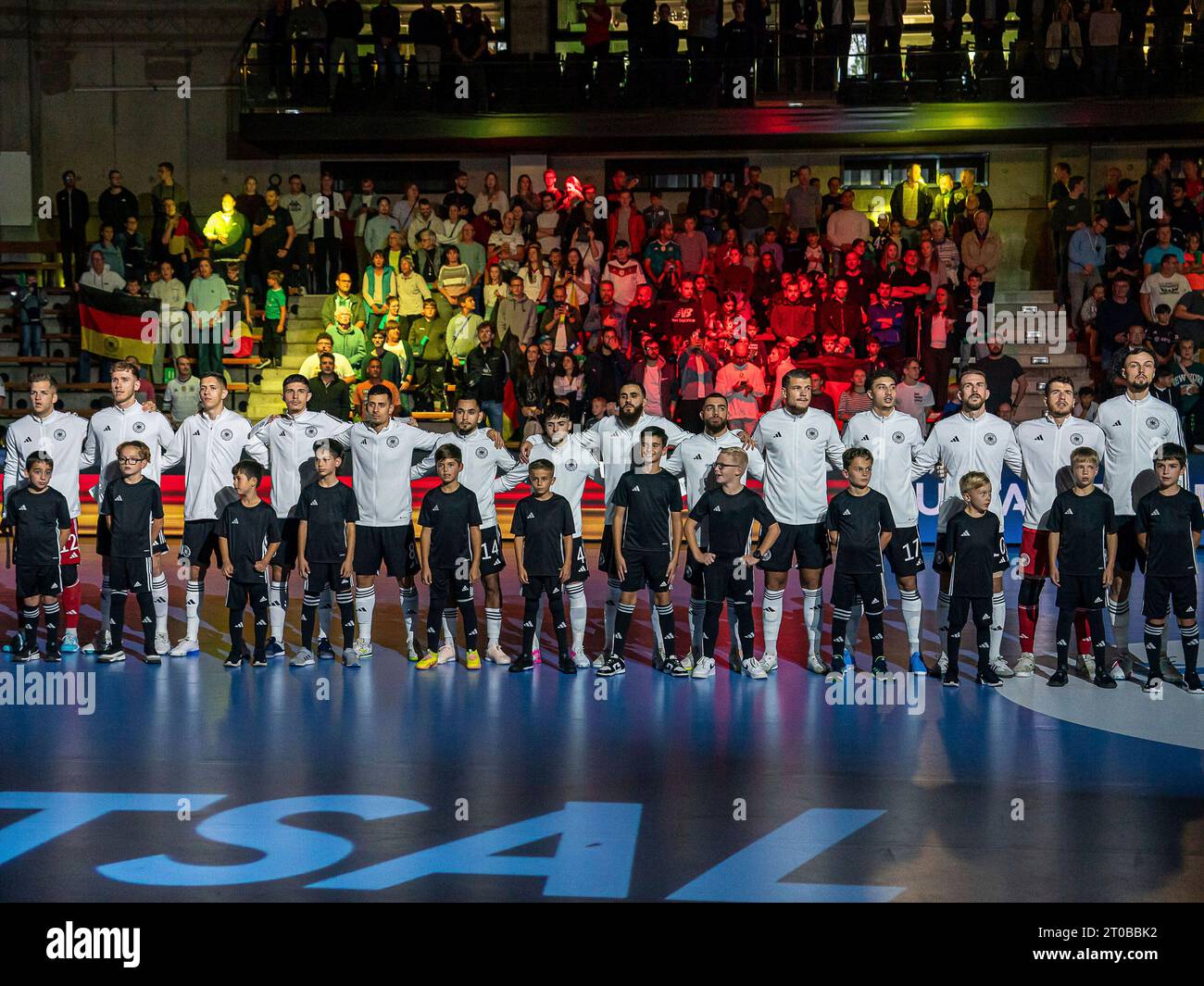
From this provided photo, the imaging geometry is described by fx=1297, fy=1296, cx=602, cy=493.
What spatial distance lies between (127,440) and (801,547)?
5343mm

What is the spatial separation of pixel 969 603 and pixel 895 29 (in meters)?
14.6

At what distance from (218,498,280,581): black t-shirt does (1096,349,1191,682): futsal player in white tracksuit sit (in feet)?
19.8

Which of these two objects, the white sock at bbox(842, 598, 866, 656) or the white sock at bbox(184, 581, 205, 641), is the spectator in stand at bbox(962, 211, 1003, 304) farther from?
the white sock at bbox(184, 581, 205, 641)

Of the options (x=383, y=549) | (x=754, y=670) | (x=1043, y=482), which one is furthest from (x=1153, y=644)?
(x=383, y=549)

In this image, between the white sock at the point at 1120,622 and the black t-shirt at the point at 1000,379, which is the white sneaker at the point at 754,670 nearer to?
the white sock at the point at 1120,622

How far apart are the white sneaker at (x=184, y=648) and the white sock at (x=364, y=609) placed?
1332mm

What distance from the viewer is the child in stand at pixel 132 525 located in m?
9.78

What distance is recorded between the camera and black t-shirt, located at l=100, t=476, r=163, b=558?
978cm

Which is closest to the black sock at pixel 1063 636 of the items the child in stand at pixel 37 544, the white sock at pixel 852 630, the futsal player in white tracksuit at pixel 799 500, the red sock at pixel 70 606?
the white sock at pixel 852 630

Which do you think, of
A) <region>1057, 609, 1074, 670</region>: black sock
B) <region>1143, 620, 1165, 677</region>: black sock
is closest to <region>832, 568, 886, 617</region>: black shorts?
<region>1057, 609, 1074, 670</region>: black sock

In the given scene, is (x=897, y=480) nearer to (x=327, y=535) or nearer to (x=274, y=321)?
(x=327, y=535)

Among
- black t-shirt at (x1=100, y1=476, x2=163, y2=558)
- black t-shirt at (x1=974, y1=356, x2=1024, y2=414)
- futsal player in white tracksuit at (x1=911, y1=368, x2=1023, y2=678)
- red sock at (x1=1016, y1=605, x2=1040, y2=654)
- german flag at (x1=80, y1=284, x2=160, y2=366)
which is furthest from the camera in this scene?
german flag at (x1=80, y1=284, x2=160, y2=366)

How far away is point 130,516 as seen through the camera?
978 cm

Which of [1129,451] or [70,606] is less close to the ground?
[1129,451]
